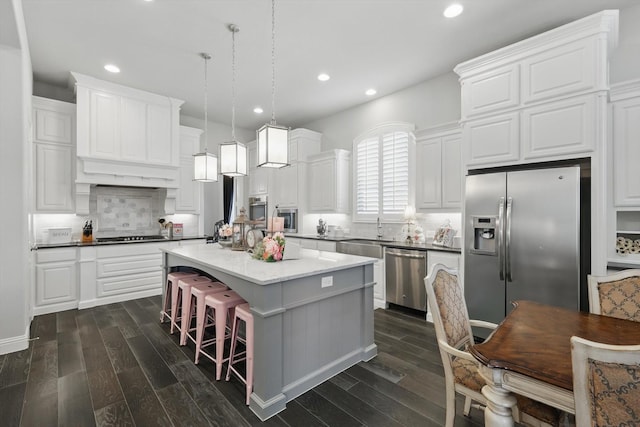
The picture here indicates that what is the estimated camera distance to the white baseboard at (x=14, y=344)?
274 cm

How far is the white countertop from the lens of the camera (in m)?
1.96

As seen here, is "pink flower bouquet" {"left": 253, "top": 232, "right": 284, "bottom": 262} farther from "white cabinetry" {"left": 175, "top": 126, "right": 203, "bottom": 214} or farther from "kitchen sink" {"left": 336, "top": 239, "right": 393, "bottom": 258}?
"white cabinetry" {"left": 175, "top": 126, "right": 203, "bottom": 214}

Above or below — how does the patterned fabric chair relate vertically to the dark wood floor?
above

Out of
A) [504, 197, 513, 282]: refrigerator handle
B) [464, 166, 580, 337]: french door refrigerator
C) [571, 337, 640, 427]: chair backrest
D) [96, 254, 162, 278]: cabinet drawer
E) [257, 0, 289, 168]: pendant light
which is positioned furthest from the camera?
[96, 254, 162, 278]: cabinet drawer

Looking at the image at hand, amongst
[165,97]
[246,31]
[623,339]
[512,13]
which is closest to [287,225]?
[165,97]

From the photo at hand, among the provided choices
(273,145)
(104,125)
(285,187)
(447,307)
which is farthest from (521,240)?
(104,125)

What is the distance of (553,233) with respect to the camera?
263 centimetres

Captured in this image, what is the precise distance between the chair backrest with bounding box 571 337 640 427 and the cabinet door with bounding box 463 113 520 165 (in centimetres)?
257

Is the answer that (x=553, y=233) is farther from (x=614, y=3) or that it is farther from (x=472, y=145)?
(x=614, y=3)

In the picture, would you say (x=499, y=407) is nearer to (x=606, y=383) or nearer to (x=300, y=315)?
(x=606, y=383)

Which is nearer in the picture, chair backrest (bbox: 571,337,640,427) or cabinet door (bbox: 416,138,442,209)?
chair backrest (bbox: 571,337,640,427)

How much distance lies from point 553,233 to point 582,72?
1422 millimetres

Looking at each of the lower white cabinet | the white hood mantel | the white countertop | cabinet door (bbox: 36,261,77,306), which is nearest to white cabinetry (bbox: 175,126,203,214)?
the white hood mantel

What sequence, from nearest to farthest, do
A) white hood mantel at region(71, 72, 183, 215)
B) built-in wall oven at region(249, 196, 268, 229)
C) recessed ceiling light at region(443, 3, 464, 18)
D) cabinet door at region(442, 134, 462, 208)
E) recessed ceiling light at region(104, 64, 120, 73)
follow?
recessed ceiling light at region(443, 3, 464, 18) → cabinet door at region(442, 134, 462, 208) → recessed ceiling light at region(104, 64, 120, 73) → white hood mantel at region(71, 72, 183, 215) → built-in wall oven at region(249, 196, 268, 229)
